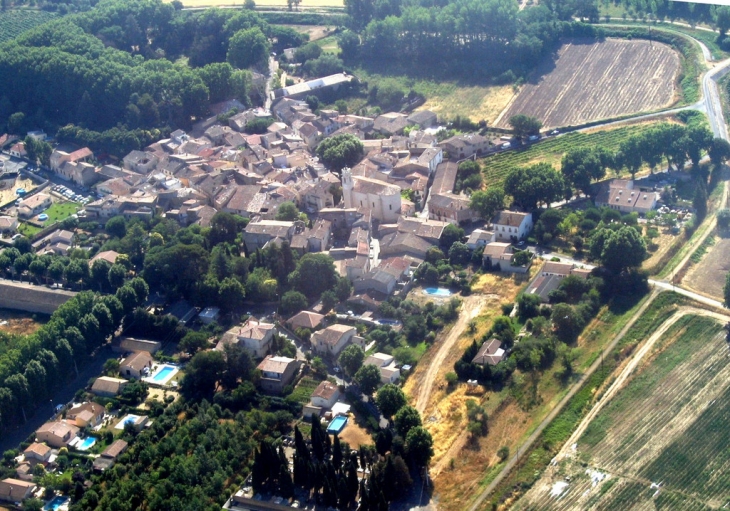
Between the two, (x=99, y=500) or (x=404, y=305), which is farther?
(x=404, y=305)

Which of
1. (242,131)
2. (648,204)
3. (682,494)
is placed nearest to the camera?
(682,494)

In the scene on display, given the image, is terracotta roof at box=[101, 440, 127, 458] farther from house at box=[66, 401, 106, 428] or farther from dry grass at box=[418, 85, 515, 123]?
dry grass at box=[418, 85, 515, 123]

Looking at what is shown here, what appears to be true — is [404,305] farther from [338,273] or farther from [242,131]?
[242,131]

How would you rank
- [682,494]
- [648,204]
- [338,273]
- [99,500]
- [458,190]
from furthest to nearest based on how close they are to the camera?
[458,190] < [648,204] < [338,273] < [99,500] < [682,494]

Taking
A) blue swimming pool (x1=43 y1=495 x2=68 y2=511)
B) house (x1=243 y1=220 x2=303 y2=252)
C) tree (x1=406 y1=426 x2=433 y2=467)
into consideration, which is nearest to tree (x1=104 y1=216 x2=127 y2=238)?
house (x1=243 y1=220 x2=303 y2=252)

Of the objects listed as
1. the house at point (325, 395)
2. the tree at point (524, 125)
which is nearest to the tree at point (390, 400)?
the house at point (325, 395)

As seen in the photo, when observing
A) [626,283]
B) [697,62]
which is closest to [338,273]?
[626,283]
